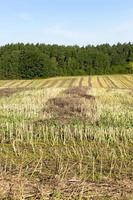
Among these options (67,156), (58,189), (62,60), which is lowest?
(67,156)

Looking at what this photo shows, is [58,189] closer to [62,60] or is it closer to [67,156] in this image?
[67,156]

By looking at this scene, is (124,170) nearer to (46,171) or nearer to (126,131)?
(46,171)

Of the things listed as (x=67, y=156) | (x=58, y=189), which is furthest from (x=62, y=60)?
(x=58, y=189)

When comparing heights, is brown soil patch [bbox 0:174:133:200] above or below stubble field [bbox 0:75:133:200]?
above

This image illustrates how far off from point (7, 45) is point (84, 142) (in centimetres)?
11833

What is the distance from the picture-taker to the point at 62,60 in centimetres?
12488

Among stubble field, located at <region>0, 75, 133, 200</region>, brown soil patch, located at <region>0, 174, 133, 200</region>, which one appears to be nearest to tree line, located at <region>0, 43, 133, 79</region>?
stubble field, located at <region>0, 75, 133, 200</region>

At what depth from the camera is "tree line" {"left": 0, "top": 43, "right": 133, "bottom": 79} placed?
4336 inches

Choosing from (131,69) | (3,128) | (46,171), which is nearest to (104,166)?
(46,171)

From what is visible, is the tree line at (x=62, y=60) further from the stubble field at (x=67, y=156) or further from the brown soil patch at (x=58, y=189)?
the brown soil patch at (x=58, y=189)

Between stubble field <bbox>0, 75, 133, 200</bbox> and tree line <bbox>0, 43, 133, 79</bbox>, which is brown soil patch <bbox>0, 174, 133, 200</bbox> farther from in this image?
tree line <bbox>0, 43, 133, 79</bbox>

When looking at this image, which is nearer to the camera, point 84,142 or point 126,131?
point 84,142

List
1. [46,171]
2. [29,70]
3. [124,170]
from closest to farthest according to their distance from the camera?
[46,171] < [124,170] < [29,70]

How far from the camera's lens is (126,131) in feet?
55.3
